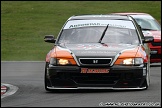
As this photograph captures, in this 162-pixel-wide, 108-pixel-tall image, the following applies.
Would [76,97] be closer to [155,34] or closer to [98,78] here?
[98,78]

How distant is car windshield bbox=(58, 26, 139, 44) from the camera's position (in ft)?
47.0

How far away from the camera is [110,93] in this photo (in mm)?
12859

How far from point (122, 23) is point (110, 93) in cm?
253

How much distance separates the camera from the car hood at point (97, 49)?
13.1 m

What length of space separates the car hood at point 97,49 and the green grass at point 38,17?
49.5 ft

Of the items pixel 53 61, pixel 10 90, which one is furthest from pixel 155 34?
pixel 53 61

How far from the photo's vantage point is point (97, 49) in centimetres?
1334

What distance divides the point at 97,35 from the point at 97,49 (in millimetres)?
1205

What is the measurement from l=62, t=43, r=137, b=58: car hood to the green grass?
15098mm

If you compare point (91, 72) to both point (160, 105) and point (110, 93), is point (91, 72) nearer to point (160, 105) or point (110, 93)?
point (110, 93)

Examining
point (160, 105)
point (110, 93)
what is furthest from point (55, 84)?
point (160, 105)

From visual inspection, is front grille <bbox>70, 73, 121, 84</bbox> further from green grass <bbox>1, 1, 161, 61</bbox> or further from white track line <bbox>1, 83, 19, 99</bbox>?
green grass <bbox>1, 1, 161, 61</bbox>

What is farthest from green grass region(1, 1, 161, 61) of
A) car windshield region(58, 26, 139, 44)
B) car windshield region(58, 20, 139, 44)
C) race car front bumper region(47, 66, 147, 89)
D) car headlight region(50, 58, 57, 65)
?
race car front bumper region(47, 66, 147, 89)

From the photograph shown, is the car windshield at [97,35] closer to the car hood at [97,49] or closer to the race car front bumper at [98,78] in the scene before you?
the car hood at [97,49]
